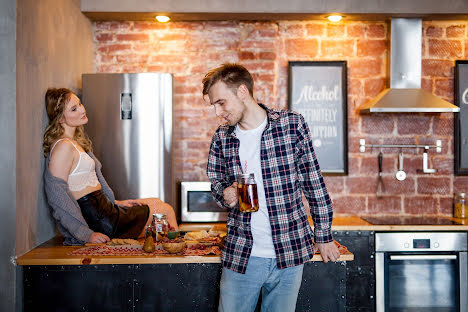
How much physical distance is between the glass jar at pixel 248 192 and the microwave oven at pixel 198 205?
5.28 ft

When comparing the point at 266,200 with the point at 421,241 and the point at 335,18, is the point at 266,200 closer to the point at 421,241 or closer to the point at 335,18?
the point at 421,241

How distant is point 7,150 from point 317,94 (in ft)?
7.88

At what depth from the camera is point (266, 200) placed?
200 cm

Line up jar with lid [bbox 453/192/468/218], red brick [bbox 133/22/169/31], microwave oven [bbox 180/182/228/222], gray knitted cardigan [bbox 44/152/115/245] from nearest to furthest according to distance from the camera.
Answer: gray knitted cardigan [bbox 44/152/115/245] → microwave oven [bbox 180/182/228/222] → jar with lid [bbox 453/192/468/218] → red brick [bbox 133/22/169/31]

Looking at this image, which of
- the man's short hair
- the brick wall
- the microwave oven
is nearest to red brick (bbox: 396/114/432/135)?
the brick wall

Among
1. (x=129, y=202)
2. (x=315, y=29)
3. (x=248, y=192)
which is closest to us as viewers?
(x=248, y=192)

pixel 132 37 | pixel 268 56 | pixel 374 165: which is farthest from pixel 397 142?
pixel 132 37

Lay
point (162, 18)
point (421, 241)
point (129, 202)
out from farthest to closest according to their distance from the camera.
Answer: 1. point (162, 18)
2. point (421, 241)
3. point (129, 202)

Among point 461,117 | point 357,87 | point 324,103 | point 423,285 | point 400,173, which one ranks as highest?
point 357,87

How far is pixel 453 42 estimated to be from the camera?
391 centimetres

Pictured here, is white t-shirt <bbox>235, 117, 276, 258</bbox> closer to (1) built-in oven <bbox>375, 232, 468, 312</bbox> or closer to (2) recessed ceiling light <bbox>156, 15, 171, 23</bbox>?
(1) built-in oven <bbox>375, 232, 468, 312</bbox>

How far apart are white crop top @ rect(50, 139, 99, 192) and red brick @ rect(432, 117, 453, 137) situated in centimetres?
273

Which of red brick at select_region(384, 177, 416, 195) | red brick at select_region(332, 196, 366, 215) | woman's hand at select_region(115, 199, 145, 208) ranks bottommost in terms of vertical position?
red brick at select_region(332, 196, 366, 215)

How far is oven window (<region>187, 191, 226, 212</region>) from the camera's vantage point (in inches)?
140
